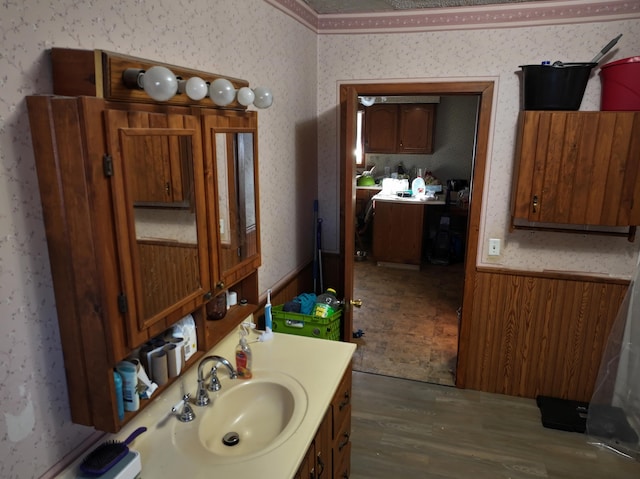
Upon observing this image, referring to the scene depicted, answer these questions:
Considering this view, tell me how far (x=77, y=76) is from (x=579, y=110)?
8.41 feet

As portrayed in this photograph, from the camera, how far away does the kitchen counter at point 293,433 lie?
1.32m

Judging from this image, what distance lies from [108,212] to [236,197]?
27.3 inches

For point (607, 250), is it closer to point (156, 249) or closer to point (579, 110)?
point (579, 110)

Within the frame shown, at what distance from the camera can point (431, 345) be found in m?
3.73

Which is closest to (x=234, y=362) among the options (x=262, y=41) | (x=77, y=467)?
(x=77, y=467)

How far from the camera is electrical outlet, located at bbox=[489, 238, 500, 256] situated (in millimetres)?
2871

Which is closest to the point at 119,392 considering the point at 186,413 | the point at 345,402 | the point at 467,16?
the point at 186,413

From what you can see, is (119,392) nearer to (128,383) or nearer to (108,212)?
(128,383)

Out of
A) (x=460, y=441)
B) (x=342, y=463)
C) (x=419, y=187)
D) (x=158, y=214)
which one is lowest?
(x=460, y=441)

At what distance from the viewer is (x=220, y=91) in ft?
4.50

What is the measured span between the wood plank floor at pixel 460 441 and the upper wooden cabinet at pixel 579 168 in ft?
4.10

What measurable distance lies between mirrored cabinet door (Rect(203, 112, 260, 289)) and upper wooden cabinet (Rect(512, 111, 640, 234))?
1.61m

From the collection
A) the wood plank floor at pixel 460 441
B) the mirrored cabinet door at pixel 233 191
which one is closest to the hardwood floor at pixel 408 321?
the wood plank floor at pixel 460 441

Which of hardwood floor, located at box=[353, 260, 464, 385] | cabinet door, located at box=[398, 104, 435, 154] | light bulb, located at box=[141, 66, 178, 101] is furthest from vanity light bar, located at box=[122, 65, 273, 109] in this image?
cabinet door, located at box=[398, 104, 435, 154]
